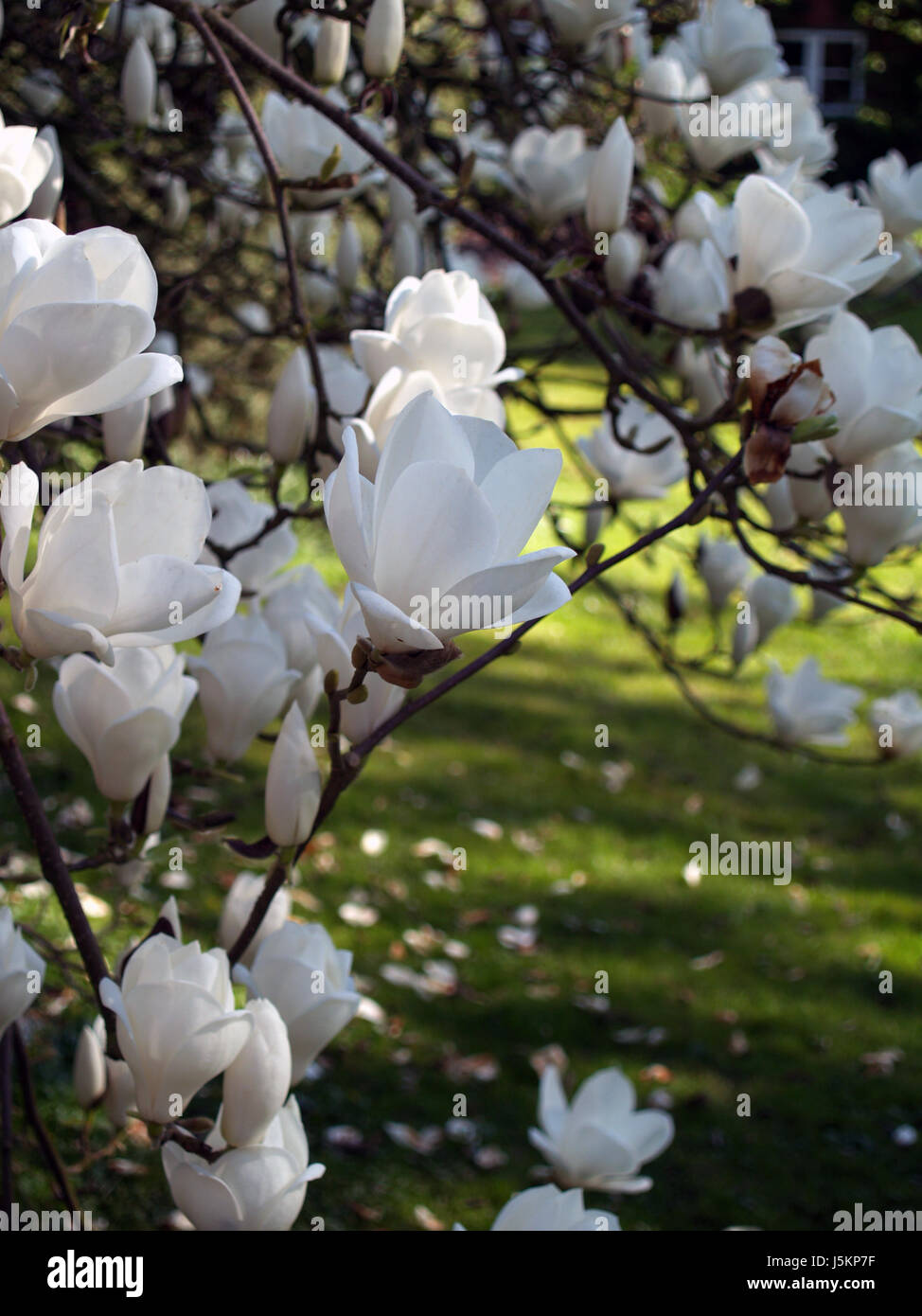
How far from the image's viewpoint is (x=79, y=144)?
7.88 ft

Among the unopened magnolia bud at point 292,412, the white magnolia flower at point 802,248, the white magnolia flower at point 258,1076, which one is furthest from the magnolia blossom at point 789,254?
the white magnolia flower at point 258,1076

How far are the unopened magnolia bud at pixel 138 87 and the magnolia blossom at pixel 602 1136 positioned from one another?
129 centimetres

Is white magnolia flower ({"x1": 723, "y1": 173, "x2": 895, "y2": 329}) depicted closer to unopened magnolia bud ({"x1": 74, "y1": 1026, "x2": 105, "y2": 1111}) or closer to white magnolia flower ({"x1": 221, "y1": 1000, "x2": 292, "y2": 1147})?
white magnolia flower ({"x1": 221, "y1": 1000, "x2": 292, "y2": 1147})

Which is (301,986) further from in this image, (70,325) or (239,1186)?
(70,325)

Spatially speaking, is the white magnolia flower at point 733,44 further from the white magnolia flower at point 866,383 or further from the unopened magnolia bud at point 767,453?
the unopened magnolia bud at point 767,453

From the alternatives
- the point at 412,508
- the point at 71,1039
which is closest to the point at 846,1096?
the point at 71,1039

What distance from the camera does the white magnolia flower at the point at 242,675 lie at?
1074 mm

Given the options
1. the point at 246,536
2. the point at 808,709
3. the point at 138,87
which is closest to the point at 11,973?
the point at 246,536

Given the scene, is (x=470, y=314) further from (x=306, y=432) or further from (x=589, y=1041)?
(x=589, y=1041)

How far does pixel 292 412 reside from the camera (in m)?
1.21

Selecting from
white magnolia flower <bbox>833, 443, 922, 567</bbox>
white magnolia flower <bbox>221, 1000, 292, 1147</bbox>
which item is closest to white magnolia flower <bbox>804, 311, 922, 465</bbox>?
white magnolia flower <bbox>833, 443, 922, 567</bbox>
